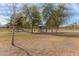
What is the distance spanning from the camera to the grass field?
186cm

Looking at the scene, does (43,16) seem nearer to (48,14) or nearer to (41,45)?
(48,14)

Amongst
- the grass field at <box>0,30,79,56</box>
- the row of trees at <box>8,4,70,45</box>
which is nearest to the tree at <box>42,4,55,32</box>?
the row of trees at <box>8,4,70,45</box>

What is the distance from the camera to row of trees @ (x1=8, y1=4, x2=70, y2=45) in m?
1.86

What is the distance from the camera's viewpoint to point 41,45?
1866 mm

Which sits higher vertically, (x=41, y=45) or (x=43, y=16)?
(x=43, y=16)

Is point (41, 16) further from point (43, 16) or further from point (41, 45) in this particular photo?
point (41, 45)

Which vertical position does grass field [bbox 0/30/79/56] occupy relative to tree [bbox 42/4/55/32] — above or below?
below

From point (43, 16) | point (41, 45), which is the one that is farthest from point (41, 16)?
point (41, 45)

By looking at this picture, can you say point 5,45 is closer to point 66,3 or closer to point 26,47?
point 26,47

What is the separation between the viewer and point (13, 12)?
6.09 feet

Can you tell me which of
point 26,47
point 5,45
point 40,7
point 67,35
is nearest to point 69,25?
point 67,35

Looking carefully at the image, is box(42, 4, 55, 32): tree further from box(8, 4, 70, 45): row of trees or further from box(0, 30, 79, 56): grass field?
box(0, 30, 79, 56): grass field

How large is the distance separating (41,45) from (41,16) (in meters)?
0.28

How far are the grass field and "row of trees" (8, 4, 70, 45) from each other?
0.30 feet
